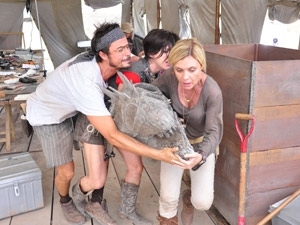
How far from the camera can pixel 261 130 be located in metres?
1.69

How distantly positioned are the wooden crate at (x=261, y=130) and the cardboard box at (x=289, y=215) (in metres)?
0.15

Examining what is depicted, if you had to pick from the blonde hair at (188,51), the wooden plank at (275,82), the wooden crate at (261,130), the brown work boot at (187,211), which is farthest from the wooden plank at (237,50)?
the brown work boot at (187,211)

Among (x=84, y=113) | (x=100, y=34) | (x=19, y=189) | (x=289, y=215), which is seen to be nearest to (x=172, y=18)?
(x=100, y=34)

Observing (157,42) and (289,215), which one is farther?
(157,42)

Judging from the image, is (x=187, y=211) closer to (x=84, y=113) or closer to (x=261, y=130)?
(x=261, y=130)

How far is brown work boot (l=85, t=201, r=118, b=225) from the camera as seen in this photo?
1.98 meters

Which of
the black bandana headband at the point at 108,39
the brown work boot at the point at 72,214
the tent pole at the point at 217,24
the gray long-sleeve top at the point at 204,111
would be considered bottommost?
the brown work boot at the point at 72,214

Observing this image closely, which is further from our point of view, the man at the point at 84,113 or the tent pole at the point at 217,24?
the tent pole at the point at 217,24

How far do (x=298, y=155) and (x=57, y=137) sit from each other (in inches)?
53.9

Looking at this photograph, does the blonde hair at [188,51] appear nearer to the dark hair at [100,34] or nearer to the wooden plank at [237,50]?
the dark hair at [100,34]

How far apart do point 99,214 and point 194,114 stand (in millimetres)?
888

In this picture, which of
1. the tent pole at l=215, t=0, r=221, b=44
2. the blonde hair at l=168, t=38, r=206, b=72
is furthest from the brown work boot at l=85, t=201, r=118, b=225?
the tent pole at l=215, t=0, r=221, b=44

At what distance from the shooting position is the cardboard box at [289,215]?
1572mm

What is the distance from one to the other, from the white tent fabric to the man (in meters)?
2.10
